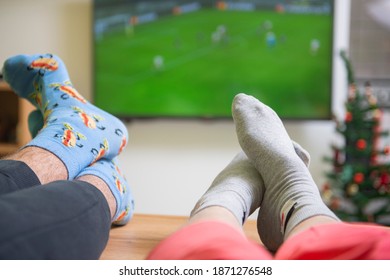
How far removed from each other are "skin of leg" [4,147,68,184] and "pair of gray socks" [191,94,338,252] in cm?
24

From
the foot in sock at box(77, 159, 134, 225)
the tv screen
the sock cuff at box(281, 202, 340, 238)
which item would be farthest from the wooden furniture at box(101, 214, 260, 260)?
the tv screen

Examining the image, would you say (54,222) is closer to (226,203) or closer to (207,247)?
(207,247)

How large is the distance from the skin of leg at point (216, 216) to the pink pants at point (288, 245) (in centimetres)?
8

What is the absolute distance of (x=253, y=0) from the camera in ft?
8.26

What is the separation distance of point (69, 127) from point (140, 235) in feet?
0.85

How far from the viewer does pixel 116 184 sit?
36.3 inches

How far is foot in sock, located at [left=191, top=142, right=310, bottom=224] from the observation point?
691mm

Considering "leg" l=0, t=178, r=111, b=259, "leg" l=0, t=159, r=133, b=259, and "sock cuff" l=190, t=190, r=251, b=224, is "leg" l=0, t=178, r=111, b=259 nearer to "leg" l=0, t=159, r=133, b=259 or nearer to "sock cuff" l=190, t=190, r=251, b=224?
"leg" l=0, t=159, r=133, b=259

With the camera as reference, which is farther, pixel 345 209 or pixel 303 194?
pixel 345 209

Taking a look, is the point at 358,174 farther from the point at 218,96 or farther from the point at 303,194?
the point at 303,194

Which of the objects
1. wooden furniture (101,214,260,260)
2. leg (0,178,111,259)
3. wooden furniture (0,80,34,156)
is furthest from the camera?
wooden furniture (0,80,34,156)

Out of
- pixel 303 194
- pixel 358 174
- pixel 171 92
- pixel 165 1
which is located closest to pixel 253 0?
pixel 165 1

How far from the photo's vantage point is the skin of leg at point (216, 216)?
0.58 m
